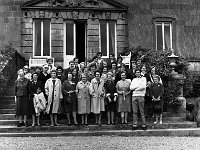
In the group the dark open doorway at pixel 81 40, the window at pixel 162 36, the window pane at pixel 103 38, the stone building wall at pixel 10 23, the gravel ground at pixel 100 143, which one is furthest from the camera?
the window at pixel 162 36

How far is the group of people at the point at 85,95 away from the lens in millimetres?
10930

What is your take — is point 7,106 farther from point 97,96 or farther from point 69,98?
point 97,96

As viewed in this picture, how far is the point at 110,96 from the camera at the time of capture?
36.9ft

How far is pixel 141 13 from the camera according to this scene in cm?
1831

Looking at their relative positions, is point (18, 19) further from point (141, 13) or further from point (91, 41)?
point (141, 13)

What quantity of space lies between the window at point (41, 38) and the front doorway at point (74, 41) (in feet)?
3.08

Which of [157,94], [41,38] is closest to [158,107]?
[157,94]

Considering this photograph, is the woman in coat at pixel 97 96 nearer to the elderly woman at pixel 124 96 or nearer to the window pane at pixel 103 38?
the elderly woman at pixel 124 96

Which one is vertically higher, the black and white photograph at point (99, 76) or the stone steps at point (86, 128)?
the black and white photograph at point (99, 76)

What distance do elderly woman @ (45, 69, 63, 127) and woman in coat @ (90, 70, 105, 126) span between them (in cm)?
111

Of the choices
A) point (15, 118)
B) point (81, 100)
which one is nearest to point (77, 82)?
point (81, 100)

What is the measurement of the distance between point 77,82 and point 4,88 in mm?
3633

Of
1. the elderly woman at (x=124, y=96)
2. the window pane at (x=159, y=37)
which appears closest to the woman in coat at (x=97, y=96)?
the elderly woman at (x=124, y=96)

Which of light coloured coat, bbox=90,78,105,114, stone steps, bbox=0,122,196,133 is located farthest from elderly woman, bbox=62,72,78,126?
light coloured coat, bbox=90,78,105,114
